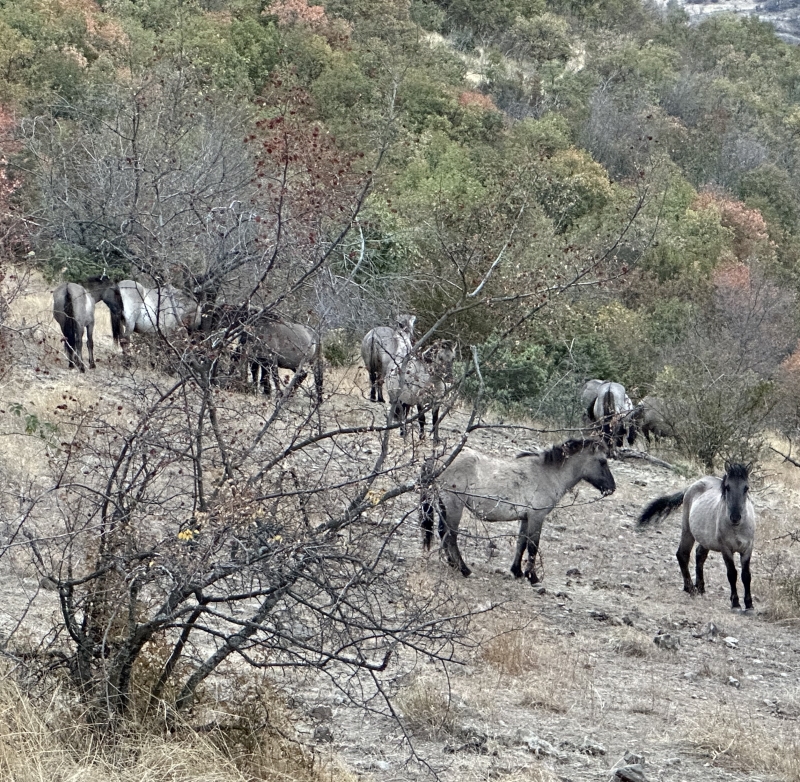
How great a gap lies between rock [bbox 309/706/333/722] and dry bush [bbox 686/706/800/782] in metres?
2.04

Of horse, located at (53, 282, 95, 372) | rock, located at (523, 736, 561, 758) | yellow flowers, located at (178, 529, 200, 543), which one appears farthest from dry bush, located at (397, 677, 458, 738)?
horse, located at (53, 282, 95, 372)

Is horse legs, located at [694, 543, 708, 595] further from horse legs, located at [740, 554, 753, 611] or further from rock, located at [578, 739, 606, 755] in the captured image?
rock, located at [578, 739, 606, 755]

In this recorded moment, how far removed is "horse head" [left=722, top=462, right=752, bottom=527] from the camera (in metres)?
10.5

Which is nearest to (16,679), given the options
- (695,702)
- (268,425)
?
(268,425)

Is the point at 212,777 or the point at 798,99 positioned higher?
the point at 798,99

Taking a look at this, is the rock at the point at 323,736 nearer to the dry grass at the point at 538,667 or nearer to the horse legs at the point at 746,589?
the dry grass at the point at 538,667

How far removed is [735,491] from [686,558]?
105cm

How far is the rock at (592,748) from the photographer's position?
6168mm

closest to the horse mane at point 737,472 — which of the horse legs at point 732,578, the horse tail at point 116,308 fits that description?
the horse legs at point 732,578

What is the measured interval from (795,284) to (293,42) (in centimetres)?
2011

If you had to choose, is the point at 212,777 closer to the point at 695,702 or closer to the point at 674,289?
the point at 695,702

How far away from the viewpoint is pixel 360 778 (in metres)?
5.41

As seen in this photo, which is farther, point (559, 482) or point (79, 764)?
point (559, 482)

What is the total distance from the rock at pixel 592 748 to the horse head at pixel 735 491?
184 inches
